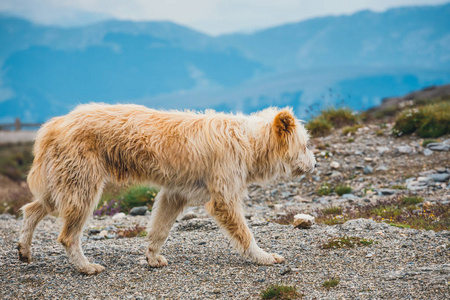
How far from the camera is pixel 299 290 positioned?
16.4 feet

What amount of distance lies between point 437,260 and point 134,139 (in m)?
4.20

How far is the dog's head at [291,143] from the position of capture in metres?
6.29

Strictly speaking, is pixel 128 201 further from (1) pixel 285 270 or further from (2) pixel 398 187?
(1) pixel 285 270

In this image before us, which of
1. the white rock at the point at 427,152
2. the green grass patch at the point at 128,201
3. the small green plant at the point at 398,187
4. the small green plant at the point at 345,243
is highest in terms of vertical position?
the small green plant at the point at 345,243

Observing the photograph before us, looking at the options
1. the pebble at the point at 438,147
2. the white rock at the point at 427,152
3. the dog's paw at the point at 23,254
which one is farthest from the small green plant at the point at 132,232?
the pebble at the point at 438,147

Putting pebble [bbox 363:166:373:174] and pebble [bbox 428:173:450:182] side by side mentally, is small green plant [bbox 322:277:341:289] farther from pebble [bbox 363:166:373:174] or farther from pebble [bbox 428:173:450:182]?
pebble [bbox 363:166:373:174]

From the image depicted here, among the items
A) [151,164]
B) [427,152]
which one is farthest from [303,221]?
[427,152]

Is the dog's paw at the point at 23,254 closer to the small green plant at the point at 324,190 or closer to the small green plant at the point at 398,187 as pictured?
the small green plant at the point at 324,190

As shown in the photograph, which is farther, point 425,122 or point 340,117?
point 340,117

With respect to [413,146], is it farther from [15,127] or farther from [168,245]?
[15,127]

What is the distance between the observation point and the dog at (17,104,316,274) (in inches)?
221

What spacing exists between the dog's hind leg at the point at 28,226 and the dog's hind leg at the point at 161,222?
4.95ft

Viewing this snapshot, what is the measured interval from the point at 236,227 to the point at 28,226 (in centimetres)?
284

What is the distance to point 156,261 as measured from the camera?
6.13m
